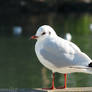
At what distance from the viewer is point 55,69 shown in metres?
5.14

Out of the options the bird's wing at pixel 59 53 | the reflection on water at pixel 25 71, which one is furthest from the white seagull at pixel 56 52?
the reflection on water at pixel 25 71

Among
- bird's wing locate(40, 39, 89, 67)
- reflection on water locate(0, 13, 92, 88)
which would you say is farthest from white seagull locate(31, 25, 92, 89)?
reflection on water locate(0, 13, 92, 88)

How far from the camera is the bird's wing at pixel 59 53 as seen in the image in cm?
503

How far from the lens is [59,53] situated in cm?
510

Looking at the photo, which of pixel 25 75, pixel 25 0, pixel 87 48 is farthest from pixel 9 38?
pixel 25 0

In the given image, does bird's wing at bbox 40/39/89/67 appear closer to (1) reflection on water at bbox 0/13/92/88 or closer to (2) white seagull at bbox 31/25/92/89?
(2) white seagull at bbox 31/25/92/89

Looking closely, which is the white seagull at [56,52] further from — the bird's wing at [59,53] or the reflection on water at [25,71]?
the reflection on water at [25,71]

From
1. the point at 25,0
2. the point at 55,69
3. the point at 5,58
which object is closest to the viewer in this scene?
the point at 55,69

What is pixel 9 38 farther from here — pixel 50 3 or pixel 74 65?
pixel 50 3

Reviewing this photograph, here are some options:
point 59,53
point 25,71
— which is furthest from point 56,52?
point 25,71

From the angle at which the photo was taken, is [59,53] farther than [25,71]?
No

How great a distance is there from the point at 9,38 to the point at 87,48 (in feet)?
20.3

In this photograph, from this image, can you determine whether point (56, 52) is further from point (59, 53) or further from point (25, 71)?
point (25, 71)

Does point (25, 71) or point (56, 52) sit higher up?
point (25, 71)
